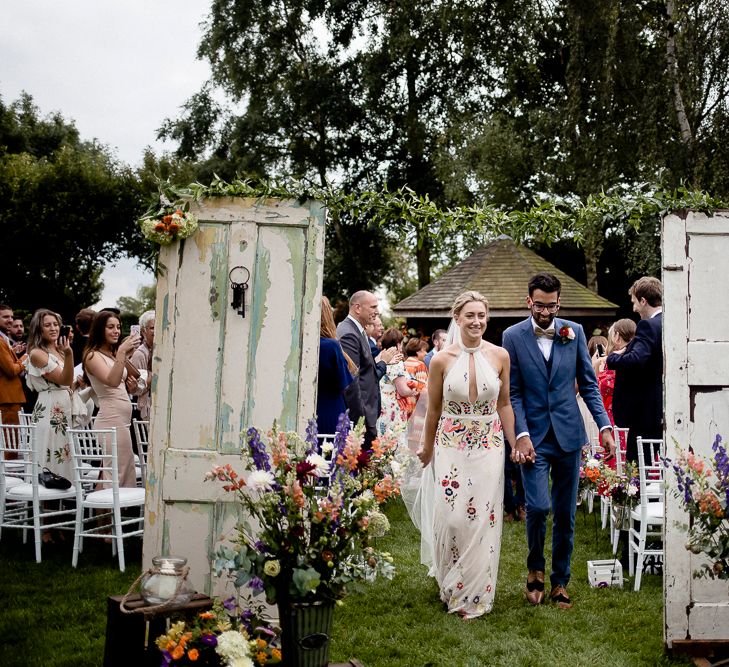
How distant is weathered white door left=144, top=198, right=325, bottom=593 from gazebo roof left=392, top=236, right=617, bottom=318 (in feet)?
45.8

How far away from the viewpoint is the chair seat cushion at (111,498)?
20.1 feet

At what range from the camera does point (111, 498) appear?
6.17m

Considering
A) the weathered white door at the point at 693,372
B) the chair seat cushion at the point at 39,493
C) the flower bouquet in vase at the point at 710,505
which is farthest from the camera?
the chair seat cushion at the point at 39,493

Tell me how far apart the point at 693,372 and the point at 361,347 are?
3.35 meters

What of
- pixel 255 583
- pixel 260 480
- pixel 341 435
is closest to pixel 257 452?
pixel 260 480

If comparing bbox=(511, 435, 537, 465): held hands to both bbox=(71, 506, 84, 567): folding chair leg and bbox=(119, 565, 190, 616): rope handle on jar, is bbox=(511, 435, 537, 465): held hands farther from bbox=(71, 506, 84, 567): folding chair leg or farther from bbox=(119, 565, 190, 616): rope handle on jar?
bbox=(71, 506, 84, 567): folding chair leg

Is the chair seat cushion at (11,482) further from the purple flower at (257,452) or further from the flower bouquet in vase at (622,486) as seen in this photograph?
the flower bouquet in vase at (622,486)

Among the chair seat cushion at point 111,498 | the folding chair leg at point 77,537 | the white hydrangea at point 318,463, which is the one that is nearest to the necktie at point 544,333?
the white hydrangea at point 318,463

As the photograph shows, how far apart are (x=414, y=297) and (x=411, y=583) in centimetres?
1463

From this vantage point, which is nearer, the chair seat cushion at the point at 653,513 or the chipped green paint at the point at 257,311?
the chipped green paint at the point at 257,311

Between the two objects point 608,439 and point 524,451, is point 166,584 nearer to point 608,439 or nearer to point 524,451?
point 524,451

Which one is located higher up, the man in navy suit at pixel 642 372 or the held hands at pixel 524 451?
the man in navy suit at pixel 642 372

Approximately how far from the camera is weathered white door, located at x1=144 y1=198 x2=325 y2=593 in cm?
423

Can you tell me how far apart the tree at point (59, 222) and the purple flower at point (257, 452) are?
2395 cm
